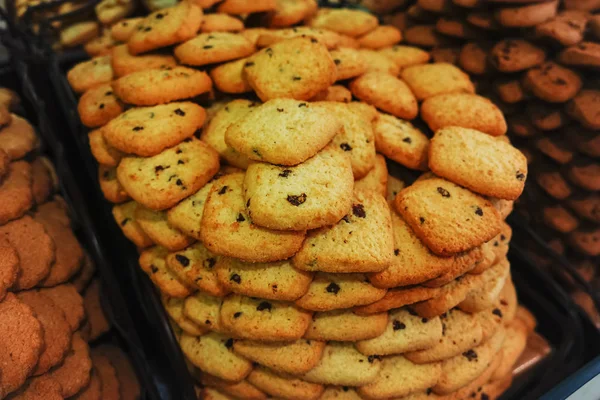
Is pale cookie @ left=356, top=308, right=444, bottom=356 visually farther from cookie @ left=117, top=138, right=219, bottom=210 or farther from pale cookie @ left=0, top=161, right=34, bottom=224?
pale cookie @ left=0, top=161, right=34, bottom=224

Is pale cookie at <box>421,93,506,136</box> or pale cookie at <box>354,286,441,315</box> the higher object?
pale cookie at <box>421,93,506,136</box>

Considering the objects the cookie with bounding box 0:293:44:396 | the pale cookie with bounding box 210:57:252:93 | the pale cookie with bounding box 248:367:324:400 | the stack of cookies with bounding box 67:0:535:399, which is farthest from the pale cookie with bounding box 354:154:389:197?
the cookie with bounding box 0:293:44:396

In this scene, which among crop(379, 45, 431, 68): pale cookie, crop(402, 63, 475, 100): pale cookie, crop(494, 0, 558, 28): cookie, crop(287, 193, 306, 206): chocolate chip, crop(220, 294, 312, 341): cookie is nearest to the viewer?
crop(287, 193, 306, 206): chocolate chip

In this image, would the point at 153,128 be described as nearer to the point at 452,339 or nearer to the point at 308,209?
the point at 308,209

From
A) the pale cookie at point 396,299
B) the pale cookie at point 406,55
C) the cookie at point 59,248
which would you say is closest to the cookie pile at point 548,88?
the pale cookie at point 406,55

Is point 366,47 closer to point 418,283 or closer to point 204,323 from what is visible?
point 418,283

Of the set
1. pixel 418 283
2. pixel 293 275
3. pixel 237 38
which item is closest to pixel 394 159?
pixel 418 283
